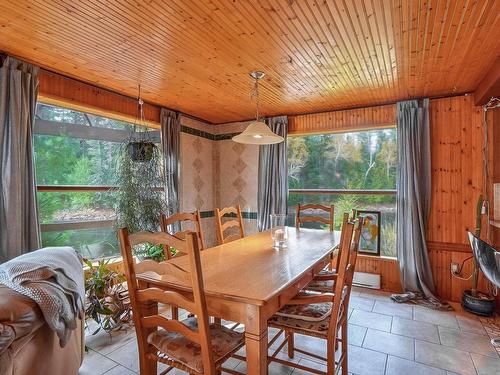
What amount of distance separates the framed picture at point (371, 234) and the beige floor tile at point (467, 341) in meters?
1.27

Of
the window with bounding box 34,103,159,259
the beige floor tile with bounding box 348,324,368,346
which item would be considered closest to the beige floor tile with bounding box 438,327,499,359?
the beige floor tile with bounding box 348,324,368,346

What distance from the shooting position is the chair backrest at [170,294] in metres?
1.23

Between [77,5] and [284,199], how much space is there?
3215 millimetres

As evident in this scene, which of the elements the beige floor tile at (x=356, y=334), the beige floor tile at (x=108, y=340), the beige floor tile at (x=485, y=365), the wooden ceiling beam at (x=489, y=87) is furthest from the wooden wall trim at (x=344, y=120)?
the beige floor tile at (x=108, y=340)

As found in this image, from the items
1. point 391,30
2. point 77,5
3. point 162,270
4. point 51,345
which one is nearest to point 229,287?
point 162,270

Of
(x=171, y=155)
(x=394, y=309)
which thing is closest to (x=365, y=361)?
(x=394, y=309)

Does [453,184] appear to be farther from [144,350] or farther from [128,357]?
[128,357]

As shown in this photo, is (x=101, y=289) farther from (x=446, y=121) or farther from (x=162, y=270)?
(x=446, y=121)

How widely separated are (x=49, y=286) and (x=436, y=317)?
339 cm

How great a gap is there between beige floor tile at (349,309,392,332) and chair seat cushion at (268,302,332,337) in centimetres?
124

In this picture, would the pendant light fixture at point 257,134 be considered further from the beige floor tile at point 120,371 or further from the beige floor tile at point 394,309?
the beige floor tile at point 394,309

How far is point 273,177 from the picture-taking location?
4.29 metres

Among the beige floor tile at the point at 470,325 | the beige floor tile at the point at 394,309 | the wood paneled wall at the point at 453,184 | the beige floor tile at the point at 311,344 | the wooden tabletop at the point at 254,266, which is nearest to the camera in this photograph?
the wooden tabletop at the point at 254,266

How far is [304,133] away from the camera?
169 inches
